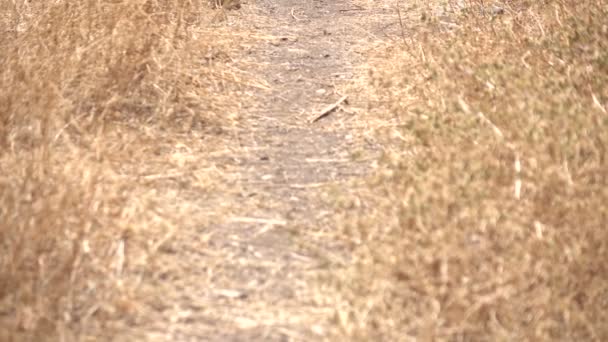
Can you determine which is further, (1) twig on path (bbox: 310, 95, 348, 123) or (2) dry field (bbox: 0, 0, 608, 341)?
(1) twig on path (bbox: 310, 95, 348, 123)

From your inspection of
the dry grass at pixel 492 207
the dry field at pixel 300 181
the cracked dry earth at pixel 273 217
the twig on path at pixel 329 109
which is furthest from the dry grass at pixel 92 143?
the dry grass at pixel 492 207

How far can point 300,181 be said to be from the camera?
3.79 metres

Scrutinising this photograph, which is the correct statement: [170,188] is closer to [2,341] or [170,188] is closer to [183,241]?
[183,241]

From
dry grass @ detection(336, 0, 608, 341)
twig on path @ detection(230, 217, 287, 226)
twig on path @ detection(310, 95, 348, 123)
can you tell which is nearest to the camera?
dry grass @ detection(336, 0, 608, 341)

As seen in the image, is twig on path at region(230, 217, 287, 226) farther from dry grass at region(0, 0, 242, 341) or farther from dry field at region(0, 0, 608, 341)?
dry grass at region(0, 0, 242, 341)

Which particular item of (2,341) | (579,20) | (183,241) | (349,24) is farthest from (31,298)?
(349,24)

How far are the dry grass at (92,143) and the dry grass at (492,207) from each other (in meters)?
0.64

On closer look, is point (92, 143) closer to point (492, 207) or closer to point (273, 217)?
point (273, 217)

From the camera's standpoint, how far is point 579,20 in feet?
15.2

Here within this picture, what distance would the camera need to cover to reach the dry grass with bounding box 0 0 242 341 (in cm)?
286

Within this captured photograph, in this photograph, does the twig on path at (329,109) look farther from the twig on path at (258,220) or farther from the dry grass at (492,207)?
the twig on path at (258,220)

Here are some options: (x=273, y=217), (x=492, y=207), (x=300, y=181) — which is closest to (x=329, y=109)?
(x=300, y=181)

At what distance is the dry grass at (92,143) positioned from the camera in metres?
2.86

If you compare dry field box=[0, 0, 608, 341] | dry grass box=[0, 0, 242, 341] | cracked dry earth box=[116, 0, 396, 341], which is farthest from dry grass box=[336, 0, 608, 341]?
dry grass box=[0, 0, 242, 341]
